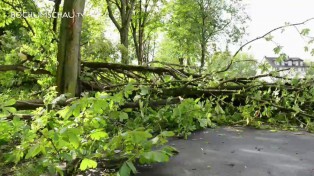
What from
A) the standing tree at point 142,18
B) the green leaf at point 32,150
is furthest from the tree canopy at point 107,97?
the standing tree at point 142,18

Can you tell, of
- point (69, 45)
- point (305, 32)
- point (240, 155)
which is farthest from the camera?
point (305, 32)

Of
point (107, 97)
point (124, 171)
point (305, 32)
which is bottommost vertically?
point (124, 171)

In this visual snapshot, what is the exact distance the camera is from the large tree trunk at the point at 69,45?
3164 mm

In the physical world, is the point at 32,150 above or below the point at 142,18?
below

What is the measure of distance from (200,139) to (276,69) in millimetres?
1782

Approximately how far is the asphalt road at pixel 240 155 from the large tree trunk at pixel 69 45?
1.32 m

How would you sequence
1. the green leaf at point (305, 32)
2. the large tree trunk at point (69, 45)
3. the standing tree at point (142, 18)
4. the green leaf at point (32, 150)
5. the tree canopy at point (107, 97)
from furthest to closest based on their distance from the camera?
the standing tree at point (142, 18) < the green leaf at point (305, 32) < the large tree trunk at point (69, 45) < the tree canopy at point (107, 97) < the green leaf at point (32, 150)

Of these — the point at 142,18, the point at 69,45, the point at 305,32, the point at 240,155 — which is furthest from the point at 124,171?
the point at 142,18

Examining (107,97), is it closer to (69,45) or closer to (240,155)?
(240,155)

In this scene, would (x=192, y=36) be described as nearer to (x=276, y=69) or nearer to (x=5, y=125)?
(x=276, y=69)

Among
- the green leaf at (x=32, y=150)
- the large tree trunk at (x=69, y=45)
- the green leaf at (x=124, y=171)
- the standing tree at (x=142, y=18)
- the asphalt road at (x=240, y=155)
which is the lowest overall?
the asphalt road at (x=240, y=155)

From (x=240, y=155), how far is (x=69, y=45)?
1.98m

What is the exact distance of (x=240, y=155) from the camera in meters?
2.23

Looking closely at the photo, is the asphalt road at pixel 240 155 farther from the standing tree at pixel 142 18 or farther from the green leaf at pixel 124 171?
the standing tree at pixel 142 18
